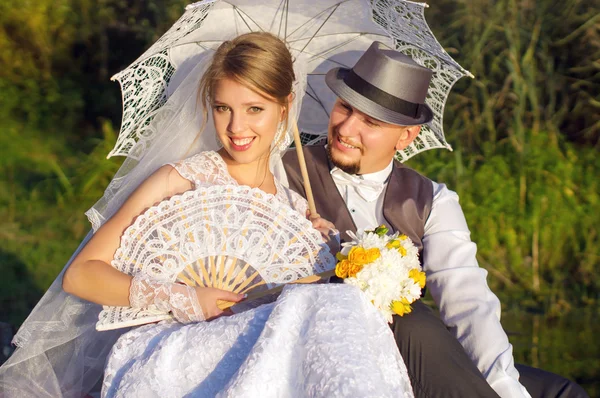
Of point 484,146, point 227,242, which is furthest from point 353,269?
point 484,146

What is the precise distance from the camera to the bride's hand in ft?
9.76

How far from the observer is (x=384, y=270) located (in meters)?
2.80

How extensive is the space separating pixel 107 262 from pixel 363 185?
4.02 feet

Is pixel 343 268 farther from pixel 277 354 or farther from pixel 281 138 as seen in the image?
pixel 281 138

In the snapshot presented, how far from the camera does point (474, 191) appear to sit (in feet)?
22.0

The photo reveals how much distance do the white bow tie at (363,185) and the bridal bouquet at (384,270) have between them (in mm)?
736

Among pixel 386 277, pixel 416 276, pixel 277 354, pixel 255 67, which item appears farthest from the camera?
pixel 255 67

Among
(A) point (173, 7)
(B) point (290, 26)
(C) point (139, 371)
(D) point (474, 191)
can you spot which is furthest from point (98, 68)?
(C) point (139, 371)

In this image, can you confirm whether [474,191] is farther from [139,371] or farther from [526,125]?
[139,371]

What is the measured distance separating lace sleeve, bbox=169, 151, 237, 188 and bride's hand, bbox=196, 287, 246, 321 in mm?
486

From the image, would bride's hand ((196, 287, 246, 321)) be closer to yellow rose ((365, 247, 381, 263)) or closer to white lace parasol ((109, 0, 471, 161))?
yellow rose ((365, 247, 381, 263))

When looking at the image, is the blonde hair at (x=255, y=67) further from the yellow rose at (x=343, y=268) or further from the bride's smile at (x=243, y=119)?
the yellow rose at (x=343, y=268)

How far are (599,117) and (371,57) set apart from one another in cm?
440

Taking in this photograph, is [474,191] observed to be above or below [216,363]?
below
